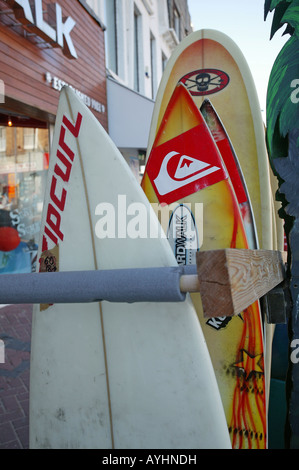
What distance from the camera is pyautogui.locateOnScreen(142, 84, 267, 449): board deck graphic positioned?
69.4 inches

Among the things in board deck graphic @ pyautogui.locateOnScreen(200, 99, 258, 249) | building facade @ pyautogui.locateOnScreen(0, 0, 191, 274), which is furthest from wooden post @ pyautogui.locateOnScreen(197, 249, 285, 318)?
building facade @ pyautogui.locateOnScreen(0, 0, 191, 274)

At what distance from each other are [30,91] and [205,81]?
2.77m

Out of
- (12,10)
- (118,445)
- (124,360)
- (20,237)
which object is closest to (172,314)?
(124,360)

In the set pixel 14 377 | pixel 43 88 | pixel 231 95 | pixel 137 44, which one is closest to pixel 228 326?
pixel 231 95

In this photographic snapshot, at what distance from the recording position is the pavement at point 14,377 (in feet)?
7.72

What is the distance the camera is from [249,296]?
3.17 ft

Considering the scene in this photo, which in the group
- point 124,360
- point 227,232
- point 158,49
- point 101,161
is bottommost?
point 124,360

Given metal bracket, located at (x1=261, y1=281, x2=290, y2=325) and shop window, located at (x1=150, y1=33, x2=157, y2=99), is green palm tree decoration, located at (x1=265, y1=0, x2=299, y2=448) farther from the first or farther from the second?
shop window, located at (x1=150, y1=33, x2=157, y2=99)

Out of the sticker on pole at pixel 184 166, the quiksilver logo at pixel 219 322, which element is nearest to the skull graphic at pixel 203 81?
the sticker on pole at pixel 184 166

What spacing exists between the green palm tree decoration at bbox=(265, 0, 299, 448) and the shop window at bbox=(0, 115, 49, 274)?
458 centimetres

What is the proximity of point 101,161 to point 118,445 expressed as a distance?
3.38 ft

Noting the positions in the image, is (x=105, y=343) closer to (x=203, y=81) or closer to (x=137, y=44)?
(x=203, y=81)

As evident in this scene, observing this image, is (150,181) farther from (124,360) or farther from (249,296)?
(249,296)

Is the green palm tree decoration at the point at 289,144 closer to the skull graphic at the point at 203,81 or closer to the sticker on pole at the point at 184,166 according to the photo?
the sticker on pole at the point at 184,166
